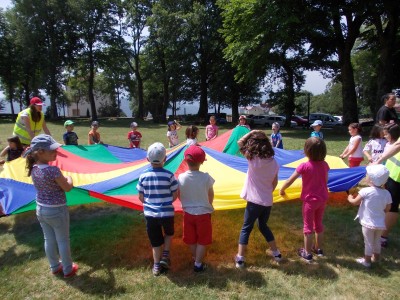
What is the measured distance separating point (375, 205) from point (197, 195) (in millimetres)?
1647

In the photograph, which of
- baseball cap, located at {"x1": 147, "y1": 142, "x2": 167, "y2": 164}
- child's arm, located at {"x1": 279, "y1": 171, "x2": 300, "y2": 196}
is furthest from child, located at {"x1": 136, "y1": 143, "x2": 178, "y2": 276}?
child's arm, located at {"x1": 279, "y1": 171, "x2": 300, "y2": 196}

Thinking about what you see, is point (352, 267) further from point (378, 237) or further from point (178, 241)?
point (178, 241)

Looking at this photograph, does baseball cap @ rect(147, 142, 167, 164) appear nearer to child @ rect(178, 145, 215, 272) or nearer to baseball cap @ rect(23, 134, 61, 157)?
child @ rect(178, 145, 215, 272)

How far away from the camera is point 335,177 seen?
3791mm

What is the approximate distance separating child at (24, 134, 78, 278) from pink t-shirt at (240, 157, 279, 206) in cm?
163

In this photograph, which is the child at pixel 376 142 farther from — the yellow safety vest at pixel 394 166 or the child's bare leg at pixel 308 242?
the child's bare leg at pixel 308 242

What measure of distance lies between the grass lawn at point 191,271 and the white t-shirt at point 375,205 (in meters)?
0.45

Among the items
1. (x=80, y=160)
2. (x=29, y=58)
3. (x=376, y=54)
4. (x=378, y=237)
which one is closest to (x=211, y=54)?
(x=376, y=54)

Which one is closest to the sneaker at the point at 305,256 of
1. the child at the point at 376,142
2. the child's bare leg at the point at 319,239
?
the child's bare leg at the point at 319,239

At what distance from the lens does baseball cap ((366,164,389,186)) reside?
10.4 feet

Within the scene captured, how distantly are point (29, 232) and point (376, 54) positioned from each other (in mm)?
21661

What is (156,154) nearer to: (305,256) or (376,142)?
(305,256)

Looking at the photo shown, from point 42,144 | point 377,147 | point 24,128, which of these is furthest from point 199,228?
point 24,128

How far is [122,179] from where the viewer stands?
3990mm
